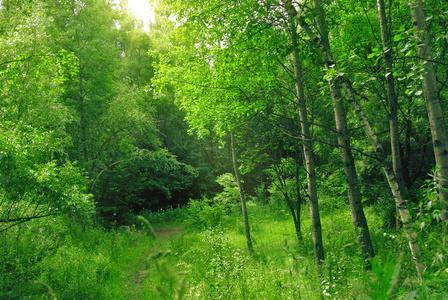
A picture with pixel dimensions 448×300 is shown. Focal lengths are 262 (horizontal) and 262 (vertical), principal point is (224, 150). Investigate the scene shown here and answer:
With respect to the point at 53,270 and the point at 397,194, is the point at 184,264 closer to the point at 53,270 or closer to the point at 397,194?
the point at 53,270

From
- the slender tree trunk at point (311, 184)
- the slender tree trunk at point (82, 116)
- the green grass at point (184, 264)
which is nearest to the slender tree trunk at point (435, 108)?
the green grass at point (184, 264)

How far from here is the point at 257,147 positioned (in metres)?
7.82

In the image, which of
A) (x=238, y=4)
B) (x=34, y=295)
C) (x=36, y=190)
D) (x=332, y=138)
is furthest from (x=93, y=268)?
(x=332, y=138)

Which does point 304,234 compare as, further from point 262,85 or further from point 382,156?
point 382,156

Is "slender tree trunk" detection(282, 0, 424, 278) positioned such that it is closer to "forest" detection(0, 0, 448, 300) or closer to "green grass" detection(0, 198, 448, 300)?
"forest" detection(0, 0, 448, 300)

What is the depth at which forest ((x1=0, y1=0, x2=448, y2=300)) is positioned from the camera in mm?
2885

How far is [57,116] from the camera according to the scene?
10.2 metres

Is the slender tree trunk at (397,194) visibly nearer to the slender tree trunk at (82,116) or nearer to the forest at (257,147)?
the forest at (257,147)

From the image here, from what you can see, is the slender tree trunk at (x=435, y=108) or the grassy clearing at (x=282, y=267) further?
the slender tree trunk at (x=435, y=108)

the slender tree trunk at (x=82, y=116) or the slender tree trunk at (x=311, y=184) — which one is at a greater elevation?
the slender tree trunk at (x=82, y=116)

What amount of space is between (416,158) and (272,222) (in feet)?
20.5

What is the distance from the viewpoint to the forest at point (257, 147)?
288cm

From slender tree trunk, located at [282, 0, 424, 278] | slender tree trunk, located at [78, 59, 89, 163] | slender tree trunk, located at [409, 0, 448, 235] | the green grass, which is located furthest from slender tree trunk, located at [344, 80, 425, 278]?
slender tree trunk, located at [78, 59, 89, 163]

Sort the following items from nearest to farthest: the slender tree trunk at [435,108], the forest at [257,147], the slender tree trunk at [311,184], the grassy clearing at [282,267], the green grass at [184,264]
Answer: the grassy clearing at [282,267], the slender tree trunk at [435,108], the forest at [257,147], the green grass at [184,264], the slender tree trunk at [311,184]
